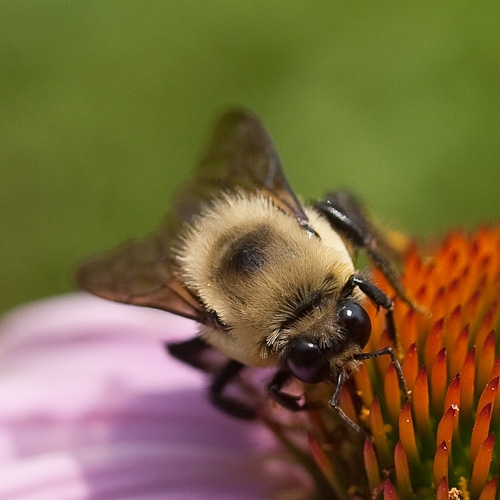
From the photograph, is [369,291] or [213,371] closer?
[369,291]

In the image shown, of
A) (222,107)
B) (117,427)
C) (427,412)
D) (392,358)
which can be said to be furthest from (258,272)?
(222,107)

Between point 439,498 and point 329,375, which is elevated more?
point 329,375

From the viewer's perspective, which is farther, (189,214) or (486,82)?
(486,82)

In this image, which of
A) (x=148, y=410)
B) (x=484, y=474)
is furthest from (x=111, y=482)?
(x=484, y=474)

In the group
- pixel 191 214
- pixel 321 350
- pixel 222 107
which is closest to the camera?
pixel 321 350

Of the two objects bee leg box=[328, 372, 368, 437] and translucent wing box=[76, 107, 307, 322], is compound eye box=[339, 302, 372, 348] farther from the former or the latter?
translucent wing box=[76, 107, 307, 322]

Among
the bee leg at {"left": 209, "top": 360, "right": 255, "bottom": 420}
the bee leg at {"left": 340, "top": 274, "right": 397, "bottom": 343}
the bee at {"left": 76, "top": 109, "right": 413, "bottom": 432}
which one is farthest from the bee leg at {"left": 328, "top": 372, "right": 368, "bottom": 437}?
the bee leg at {"left": 209, "top": 360, "right": 255, "bottom": 420}

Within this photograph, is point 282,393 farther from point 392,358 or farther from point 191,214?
point 191,214

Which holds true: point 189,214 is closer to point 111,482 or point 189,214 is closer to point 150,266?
point 150,266
